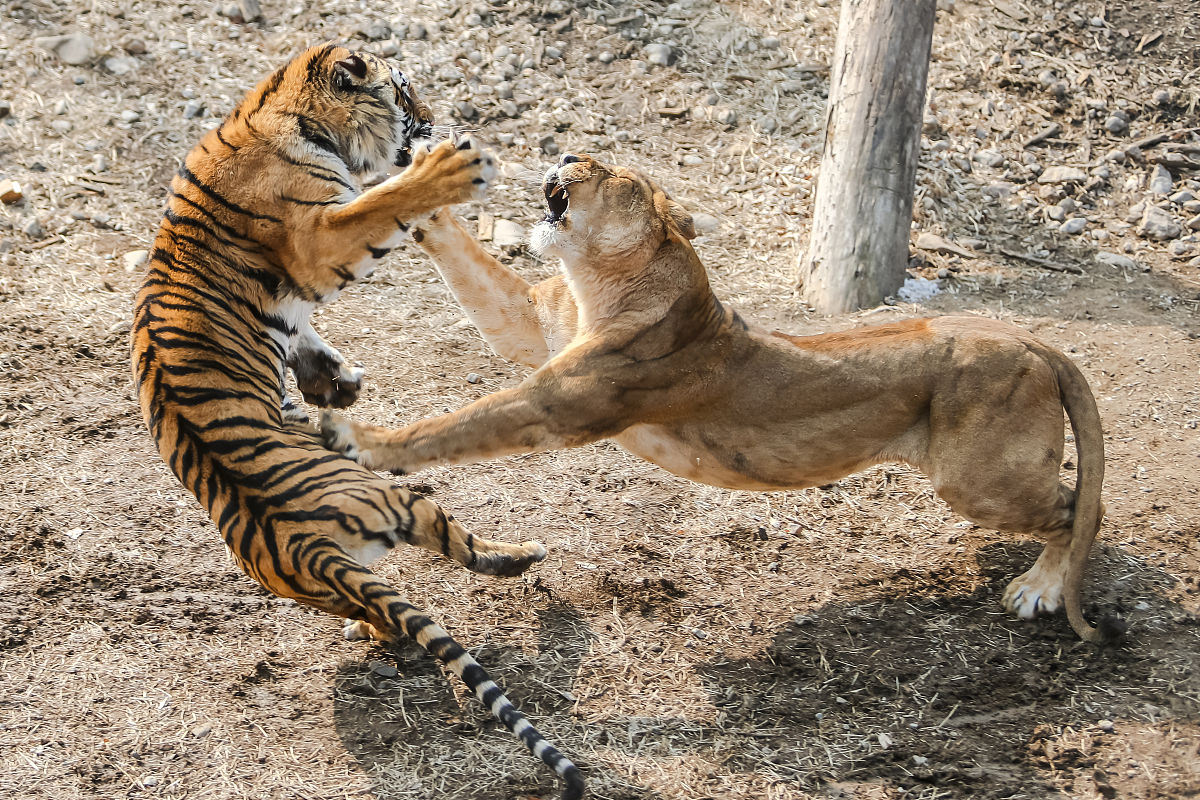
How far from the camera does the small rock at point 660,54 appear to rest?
31.2 feet

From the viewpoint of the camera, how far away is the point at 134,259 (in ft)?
25.3

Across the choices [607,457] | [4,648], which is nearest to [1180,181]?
[607,457]

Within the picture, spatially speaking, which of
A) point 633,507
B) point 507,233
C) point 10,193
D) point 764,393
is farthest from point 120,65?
point 764,393

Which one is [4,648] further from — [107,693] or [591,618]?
[591,618]

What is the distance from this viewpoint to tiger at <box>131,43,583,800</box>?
412 cm

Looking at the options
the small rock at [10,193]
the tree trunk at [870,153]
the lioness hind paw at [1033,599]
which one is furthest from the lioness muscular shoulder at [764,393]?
the small rock at [10,193]

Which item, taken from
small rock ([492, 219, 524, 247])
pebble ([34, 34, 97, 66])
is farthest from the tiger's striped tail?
pebble ([34, 34, 97, 66])

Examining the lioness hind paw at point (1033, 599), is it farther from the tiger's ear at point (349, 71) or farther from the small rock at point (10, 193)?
the small rock at point (10, 193)

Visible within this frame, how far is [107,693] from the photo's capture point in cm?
460

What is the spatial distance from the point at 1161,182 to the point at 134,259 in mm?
7558

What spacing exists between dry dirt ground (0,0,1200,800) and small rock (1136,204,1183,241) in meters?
0.08

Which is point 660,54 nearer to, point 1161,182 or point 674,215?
point 1161,182

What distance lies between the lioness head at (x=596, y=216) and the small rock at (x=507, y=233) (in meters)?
3.26

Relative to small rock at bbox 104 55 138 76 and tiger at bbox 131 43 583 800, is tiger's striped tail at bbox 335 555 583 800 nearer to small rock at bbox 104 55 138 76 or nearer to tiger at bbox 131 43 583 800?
tiger at bbox 131 43 583 800
